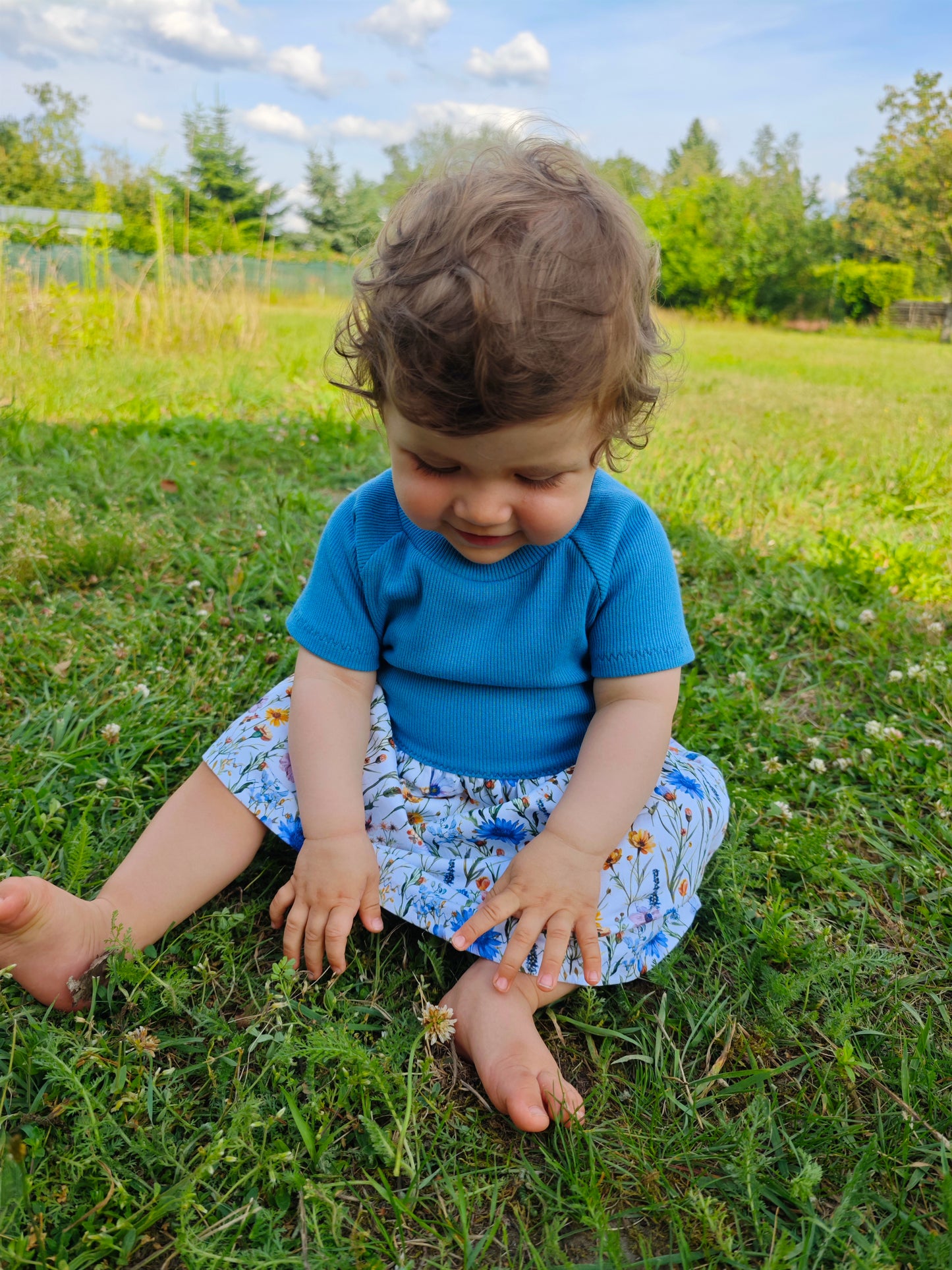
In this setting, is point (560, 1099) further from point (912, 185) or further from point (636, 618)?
point (912, 185)

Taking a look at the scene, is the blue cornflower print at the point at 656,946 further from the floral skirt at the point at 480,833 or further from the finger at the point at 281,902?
the finger at the point at 281,902

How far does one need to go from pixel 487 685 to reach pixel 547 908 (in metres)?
0.44

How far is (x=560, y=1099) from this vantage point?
4.17 feet

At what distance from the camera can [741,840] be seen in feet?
5.96

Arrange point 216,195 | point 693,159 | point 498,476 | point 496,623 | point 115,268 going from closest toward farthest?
point 498,476
point 496,623
point 115,268
point 216,195
point 693,159

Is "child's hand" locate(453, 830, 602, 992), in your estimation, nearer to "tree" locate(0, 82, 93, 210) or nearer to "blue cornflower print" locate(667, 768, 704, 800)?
"blue cornflower print" locate(667, 768, 704, 800)

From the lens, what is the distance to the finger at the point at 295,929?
58.5 inches

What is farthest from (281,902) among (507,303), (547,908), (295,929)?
(507,303)

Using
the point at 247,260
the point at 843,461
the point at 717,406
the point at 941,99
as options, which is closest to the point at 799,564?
the point at 843,461

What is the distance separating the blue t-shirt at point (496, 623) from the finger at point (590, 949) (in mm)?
333

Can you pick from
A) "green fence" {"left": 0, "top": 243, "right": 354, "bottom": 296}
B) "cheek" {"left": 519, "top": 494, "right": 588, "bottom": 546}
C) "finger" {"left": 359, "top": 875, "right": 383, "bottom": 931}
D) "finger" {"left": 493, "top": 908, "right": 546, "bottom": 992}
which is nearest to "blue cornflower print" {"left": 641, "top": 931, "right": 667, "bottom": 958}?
"finger" {"left": 493, "top": 908, "right": 546, "bottom": 992}

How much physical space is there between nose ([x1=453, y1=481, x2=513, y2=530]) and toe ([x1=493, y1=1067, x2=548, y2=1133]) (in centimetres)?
82

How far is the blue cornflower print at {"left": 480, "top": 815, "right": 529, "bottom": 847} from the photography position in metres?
1.64

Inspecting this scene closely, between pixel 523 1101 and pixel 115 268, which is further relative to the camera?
pixel 115 268
